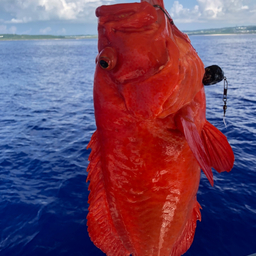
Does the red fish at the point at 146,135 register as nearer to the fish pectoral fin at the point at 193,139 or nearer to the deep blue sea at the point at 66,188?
the fish pectoral fin at the point at 193,139

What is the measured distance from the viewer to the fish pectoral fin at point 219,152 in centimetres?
216

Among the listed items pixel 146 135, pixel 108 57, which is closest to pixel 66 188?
pixel 146 135

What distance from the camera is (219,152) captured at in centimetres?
218

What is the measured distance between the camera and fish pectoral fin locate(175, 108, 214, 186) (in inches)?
67.0

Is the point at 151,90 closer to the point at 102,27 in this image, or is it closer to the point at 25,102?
the point at 102,27

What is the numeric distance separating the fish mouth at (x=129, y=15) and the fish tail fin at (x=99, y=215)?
109cm

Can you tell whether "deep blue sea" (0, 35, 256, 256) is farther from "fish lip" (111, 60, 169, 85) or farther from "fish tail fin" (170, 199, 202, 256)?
"fish lip" (111, 60, 169, 85)

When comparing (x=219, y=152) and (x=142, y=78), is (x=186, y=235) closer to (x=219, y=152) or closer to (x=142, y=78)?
(x=219, y=152)

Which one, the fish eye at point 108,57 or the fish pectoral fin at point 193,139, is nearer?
the fish pectoral fin at point 193,139

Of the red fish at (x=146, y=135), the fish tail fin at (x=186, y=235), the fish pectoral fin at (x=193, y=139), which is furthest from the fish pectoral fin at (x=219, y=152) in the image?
the fish tail fin at (x=186, y=235)

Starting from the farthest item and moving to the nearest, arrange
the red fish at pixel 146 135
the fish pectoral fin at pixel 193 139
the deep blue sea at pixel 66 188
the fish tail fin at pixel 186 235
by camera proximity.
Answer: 1. the deep blue sea at pixel 66 188
2. the fish tail fin at pixel 186 235
3. the red fish at pixel 146 135
4. the fish pectoral fin at pixel 193 139

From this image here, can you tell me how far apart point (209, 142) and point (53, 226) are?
18.6 feet

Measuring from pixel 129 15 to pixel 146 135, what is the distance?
0.98 meters

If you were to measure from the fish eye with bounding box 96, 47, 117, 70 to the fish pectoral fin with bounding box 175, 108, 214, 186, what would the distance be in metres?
0.68
